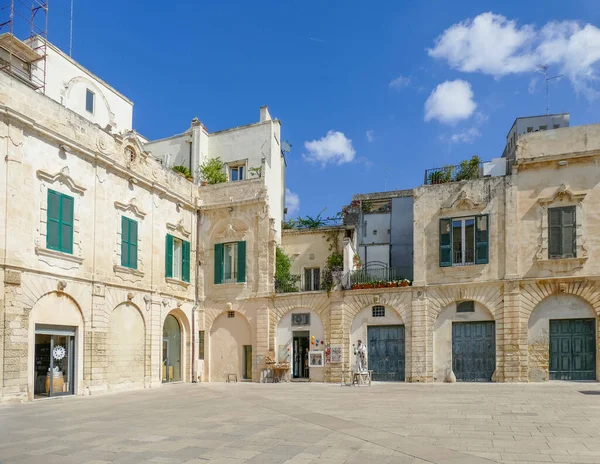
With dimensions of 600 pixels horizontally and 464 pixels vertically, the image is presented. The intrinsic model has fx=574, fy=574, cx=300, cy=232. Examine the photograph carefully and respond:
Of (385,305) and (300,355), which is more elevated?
(385,305)

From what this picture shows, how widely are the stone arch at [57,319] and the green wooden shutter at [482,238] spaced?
579 inches

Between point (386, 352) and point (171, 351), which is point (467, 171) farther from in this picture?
point (171, 351)

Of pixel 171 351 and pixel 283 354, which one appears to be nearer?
pixel 171 351

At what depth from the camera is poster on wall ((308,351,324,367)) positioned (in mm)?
24219

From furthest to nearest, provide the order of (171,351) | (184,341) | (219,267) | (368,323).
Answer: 1. (219,267)
2. (184,341)
3. (171,351)
4. (368,323)

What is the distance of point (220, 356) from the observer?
2583 cm

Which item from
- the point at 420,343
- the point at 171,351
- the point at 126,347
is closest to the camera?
the point at 126,347

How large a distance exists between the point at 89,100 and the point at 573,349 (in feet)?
77.3

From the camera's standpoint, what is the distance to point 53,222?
17812mm

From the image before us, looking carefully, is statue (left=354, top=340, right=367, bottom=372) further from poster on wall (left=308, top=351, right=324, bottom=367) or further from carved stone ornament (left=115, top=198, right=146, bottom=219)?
carved stone ornament (left=115, top=198, right=146, bottom=219)

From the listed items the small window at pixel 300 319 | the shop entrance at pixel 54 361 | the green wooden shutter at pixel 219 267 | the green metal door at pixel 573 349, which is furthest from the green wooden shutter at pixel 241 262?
the green metal door at pixel 573 349

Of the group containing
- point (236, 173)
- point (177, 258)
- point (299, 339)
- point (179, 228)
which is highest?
point (236, 173)

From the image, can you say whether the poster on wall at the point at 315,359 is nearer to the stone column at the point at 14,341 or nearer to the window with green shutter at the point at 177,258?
the window with green shutter at the point at 177,258

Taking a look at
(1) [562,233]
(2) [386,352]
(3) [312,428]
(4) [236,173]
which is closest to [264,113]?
(4) [236,173]
